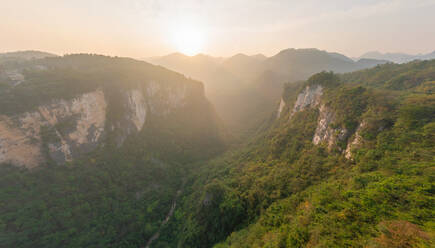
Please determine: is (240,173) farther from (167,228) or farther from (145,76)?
(145,76)

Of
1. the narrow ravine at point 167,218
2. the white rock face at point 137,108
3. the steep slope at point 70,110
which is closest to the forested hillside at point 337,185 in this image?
the narrow ravine at point 167,218

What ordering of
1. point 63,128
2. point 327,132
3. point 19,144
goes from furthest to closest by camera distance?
1. point 63,128
2. point 19,144
3. point 327,132

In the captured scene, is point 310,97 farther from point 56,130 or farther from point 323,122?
point 56,130

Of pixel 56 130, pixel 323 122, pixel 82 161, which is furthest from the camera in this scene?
pixel 82 161

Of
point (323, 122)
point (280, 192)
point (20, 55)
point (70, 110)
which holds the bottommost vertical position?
point (280, 192)

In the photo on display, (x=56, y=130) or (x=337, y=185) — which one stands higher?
(x=337, y=185)

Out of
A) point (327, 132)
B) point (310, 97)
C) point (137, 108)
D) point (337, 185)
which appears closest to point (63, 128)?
point (137, 108)

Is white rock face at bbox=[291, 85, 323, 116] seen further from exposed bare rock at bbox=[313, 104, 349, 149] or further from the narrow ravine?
the narrow ravine
